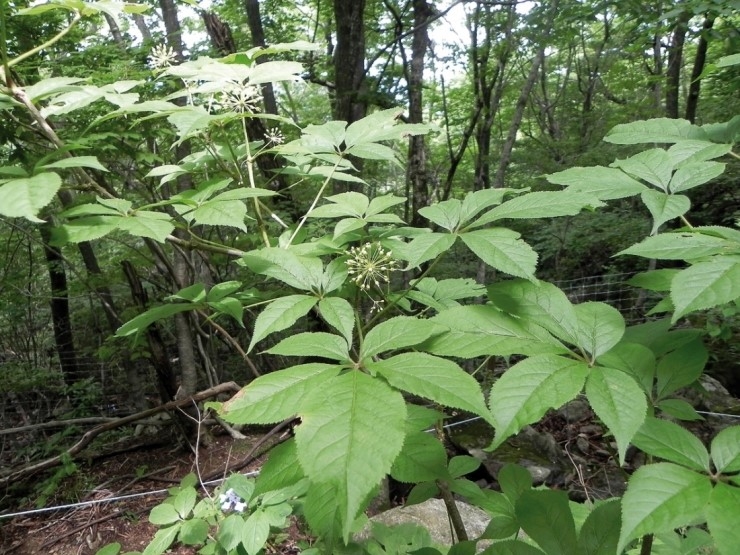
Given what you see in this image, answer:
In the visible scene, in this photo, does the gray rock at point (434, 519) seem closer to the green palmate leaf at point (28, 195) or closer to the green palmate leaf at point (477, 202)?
the green palmate leaf at point (477, 202)

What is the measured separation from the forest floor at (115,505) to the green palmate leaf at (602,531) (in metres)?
2.15

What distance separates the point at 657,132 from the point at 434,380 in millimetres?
983

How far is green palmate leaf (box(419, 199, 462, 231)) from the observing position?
0.90m

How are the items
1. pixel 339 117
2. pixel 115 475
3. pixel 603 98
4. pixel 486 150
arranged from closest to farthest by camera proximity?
pixel 115 475 → pixel 339 117 → pixel 486 150 → pixel 603 98

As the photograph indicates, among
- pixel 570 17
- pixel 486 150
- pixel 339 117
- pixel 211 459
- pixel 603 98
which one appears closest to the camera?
pixel 211 459

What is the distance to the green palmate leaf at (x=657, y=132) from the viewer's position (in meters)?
1.10

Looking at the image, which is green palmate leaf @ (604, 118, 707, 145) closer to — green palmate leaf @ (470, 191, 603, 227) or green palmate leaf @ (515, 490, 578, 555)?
green palmate leaf @ (470, 191, 603, 227)

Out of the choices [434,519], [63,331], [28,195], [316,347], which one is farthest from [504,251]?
[63,331]

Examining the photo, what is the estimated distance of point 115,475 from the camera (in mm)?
3895

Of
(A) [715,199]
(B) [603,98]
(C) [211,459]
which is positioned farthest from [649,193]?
(B) [603,98]

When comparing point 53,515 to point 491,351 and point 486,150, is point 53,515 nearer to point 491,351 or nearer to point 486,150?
point 491,351

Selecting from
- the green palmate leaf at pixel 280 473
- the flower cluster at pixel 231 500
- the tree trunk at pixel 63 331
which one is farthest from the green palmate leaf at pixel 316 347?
the tree trunk at pixel 63 331

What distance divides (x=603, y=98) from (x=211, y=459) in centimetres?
1600

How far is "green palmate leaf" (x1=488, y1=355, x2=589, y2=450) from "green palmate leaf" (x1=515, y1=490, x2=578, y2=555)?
1.20 feet
